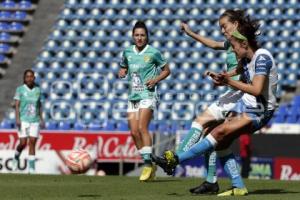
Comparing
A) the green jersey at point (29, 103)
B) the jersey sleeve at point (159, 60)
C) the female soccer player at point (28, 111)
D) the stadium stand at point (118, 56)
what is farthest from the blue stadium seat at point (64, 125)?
the jersey sleeve at point (159, 60)

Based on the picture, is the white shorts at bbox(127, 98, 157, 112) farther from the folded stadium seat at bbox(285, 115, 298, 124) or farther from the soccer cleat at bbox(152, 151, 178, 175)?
the folded stadium seat at bbox(285, 115, 298, 124)

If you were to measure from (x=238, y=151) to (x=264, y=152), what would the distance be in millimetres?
600

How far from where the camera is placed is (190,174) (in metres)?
19.7

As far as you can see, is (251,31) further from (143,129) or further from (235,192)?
(143,129)

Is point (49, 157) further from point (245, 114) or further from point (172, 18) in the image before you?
point (245, 114)

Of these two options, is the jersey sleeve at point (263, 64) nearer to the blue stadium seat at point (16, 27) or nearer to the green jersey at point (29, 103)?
the green jersey at point (29, 103)

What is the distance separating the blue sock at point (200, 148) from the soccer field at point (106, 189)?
0.41 meters

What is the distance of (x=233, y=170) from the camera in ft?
29.2

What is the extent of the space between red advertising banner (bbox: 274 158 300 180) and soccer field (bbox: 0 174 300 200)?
7.48 metres

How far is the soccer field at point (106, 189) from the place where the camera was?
343 inches

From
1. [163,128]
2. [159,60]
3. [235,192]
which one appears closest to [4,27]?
[163,128]

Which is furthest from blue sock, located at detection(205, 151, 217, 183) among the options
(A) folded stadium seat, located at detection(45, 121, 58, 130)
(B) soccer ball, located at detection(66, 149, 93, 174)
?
(A) folded stadium seat, located at detection(45, 121, 58, 130)

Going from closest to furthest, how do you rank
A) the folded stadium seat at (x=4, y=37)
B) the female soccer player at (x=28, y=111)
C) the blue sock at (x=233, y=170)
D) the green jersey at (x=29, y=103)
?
the blue sock at (x=233, y=170) < the female soccer player at (x=28, y=111) < the green jersey at (x=29, y=103) < the folded stadium seat at (x=4, y=37)

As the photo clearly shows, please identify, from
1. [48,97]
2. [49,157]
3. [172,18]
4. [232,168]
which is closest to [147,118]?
[232,168]
